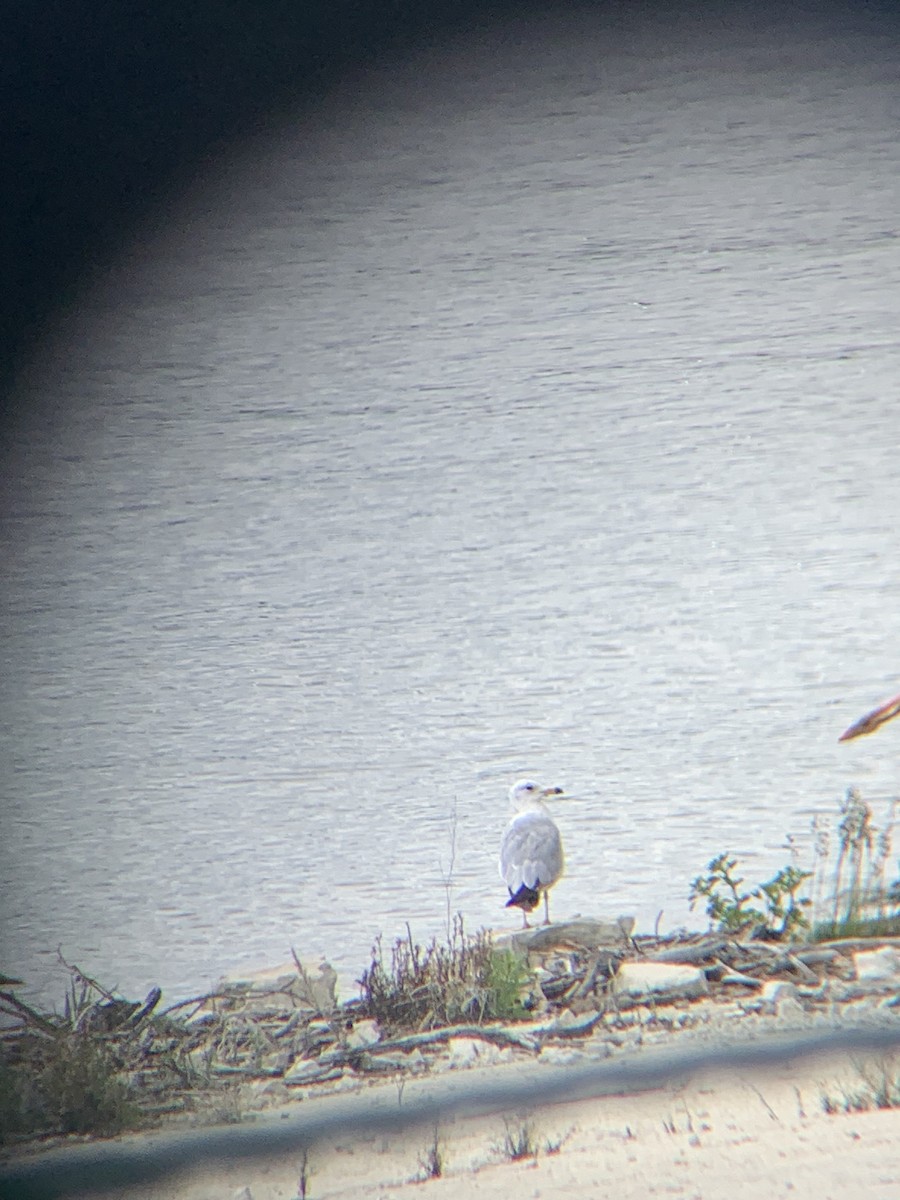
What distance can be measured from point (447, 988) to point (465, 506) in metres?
1.51

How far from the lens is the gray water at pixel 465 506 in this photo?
3.73 metres

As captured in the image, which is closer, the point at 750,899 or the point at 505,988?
the point at 505,988

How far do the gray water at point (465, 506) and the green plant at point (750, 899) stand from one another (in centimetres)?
7

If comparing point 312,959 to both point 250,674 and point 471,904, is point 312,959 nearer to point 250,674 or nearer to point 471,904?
point 471,904

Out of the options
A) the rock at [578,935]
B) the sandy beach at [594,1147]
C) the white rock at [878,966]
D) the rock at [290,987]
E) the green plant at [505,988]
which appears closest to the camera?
the sandy beach at [594,1147]

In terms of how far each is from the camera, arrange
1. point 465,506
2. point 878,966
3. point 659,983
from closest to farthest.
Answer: point 659,983, point 878,966, point 465,506

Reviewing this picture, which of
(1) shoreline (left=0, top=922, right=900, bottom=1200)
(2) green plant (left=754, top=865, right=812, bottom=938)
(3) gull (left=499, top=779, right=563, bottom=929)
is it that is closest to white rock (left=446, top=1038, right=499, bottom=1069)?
(1) shoreline (left=0, top=922, right=900, bottom=1200)

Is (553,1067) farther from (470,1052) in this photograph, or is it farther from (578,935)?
(578,935)

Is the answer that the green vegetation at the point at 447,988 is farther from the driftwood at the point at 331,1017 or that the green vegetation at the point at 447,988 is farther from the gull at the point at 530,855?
the gull at the point at 530,855

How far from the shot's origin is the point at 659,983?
Answer: 3.27m

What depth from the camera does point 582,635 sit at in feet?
12.5

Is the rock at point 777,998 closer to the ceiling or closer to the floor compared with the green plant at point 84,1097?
closer to the ceiling

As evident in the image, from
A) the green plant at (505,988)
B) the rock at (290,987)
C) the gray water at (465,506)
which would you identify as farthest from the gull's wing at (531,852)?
the rock at (290,987)

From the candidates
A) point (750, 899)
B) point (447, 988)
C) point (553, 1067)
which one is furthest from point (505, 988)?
point (750, 899)
